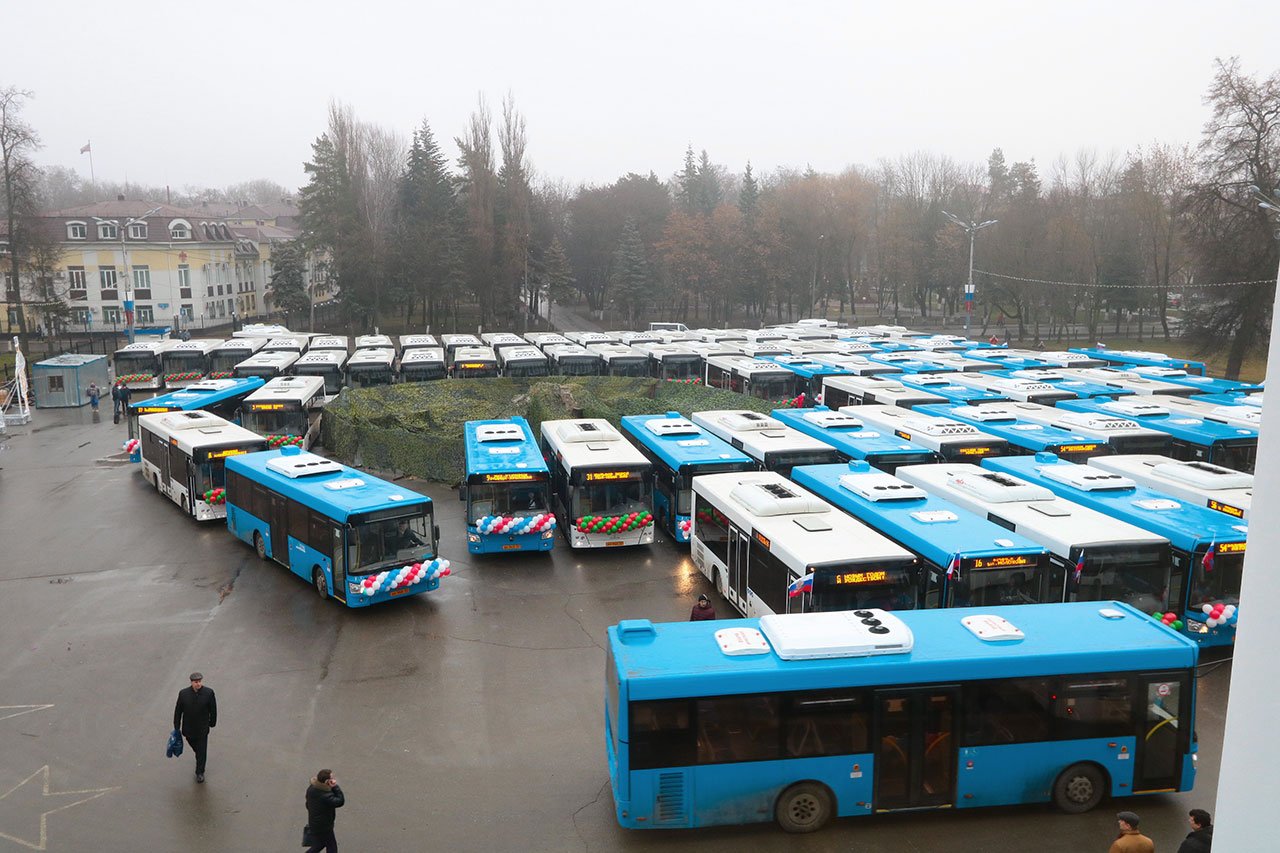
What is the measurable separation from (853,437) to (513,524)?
28.6 feet

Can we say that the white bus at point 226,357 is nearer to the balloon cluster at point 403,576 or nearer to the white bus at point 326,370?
the white bus at point 326,370

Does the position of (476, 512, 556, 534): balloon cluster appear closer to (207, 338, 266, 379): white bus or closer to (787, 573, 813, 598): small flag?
(787, 573, 813, 598): small flag

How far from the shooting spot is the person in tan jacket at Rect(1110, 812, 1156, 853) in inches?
323

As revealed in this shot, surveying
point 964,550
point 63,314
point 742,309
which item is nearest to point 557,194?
point 742,309

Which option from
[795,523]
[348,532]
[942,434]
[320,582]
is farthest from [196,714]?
[942,434]

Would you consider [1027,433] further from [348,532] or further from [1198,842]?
[1198,842]

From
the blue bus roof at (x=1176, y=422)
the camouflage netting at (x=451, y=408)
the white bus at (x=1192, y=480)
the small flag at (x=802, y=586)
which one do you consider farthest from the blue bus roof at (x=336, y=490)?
the blue bus roof at (x=1176, y=422)

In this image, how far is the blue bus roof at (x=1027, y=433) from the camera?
74.0ft

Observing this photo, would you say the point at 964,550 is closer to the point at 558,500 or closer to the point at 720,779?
the point at 720,779

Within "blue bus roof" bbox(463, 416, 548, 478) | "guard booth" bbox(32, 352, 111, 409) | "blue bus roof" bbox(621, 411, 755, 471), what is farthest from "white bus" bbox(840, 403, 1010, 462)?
"guard booth" bbox(32, 352, 111, 409)

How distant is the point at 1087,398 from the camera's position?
1204 inches

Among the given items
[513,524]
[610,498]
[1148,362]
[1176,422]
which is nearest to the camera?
[513,524]

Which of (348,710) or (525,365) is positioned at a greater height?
(525,365)

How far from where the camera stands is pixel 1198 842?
820 centimetres
